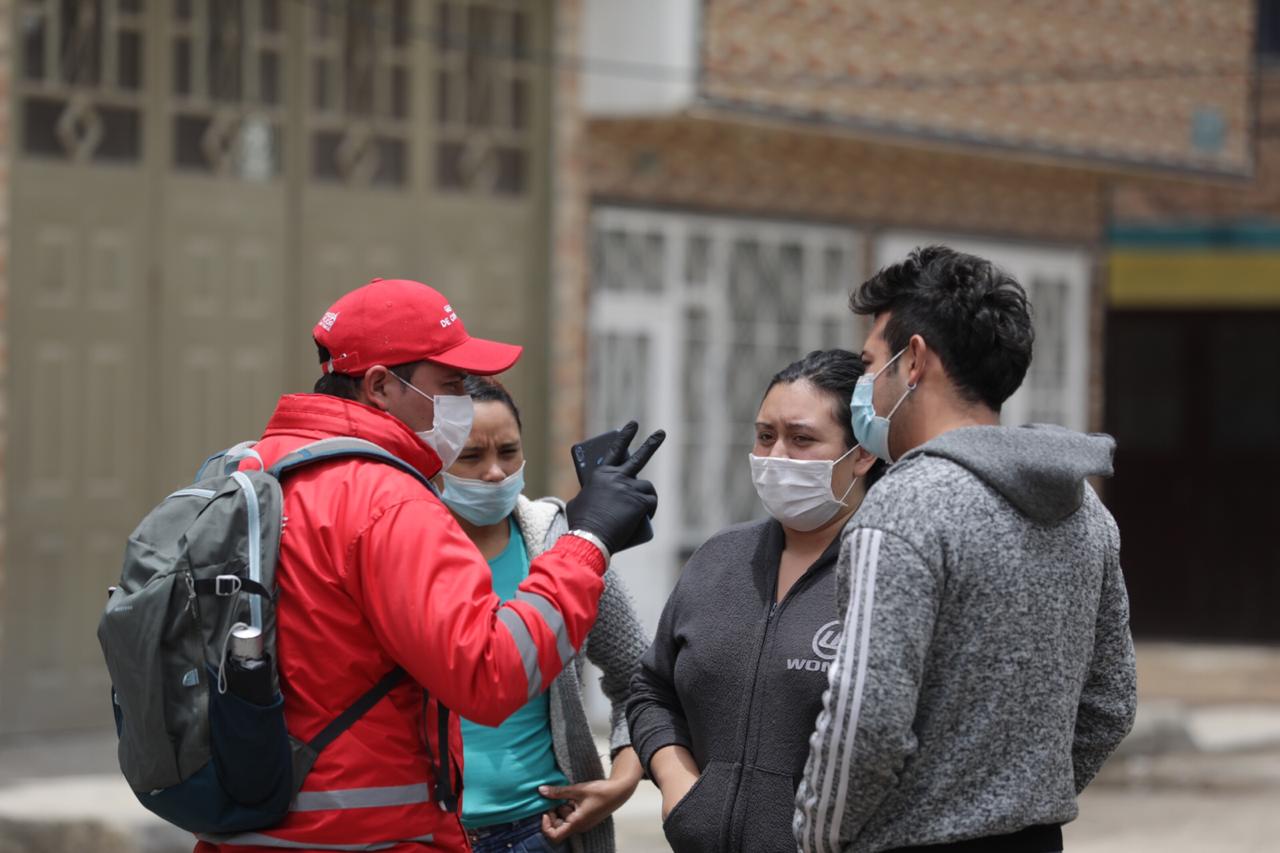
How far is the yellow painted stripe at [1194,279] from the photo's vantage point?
719 inches

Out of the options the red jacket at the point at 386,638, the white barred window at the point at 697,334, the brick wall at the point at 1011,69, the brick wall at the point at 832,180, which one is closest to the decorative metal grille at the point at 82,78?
the brick wall at the point at 832,180

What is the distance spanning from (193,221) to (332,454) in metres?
A: 7.40

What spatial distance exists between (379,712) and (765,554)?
100cm

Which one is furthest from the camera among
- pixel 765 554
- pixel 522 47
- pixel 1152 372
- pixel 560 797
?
pixel 1152 372

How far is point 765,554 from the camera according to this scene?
3877 mm

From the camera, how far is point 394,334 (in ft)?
11.1

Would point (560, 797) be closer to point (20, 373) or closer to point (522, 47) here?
point (20, 373)

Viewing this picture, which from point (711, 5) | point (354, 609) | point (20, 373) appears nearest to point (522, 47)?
point (711, 5)

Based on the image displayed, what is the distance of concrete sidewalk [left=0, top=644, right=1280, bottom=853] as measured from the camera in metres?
7.60

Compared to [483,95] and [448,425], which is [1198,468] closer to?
[483,95]

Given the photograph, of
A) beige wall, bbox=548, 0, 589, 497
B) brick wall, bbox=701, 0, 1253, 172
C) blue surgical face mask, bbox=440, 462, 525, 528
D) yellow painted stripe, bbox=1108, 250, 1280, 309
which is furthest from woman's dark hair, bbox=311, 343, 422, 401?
yellow painted stripe, bbox=1108, 250, 1280, 309

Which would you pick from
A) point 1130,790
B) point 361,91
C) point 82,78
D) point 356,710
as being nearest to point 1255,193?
point 1130,790

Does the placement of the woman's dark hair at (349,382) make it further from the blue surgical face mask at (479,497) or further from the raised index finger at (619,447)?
the blue surgical face mask at (479,497)

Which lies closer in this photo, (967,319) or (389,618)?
(389,618)
